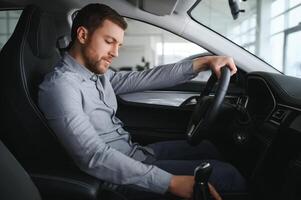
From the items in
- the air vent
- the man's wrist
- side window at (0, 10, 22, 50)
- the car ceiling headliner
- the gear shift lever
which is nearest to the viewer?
the gear shift lever

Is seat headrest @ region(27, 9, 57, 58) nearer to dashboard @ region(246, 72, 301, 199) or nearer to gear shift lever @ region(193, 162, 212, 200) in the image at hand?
gear shift lever @ region(193, 162, 212, 200)

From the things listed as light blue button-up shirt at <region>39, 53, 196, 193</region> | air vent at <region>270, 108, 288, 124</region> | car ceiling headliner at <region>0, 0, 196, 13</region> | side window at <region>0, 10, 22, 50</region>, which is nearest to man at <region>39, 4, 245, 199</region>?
light blue button-up shirt at <region>39, 53, 196, 193</region>

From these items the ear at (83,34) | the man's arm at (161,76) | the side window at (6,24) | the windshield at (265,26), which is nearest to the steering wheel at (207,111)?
the man's arm at (161,76)

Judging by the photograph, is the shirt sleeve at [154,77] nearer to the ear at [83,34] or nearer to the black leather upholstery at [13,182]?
the ear at [83,34]

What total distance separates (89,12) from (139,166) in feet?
1.99

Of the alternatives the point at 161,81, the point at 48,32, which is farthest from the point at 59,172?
the point at 161,81

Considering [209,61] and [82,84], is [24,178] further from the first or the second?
[209,61]

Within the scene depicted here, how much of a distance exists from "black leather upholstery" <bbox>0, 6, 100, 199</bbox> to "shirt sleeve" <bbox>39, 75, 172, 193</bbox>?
2.4 inches

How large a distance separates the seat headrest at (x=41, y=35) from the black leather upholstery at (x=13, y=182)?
1.37ft

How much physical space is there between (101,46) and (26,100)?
1.08 ft

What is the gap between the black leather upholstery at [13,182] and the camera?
0.93m

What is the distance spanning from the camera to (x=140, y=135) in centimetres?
204

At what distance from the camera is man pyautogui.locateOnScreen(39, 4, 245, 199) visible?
103 cm

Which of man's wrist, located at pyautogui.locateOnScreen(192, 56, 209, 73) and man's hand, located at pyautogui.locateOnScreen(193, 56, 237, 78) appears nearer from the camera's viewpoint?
man's hand, located at pyautogui.locateOnScreen(193, 56, 237, 78)
